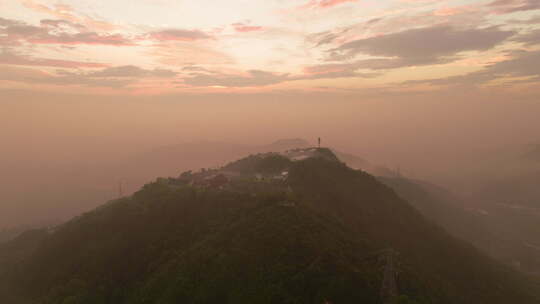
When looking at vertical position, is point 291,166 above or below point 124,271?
above

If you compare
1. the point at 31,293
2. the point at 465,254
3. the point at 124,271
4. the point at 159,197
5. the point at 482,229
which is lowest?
the point at 482,229

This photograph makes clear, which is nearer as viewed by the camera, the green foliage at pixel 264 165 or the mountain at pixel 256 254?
the mountain at pixel 256 254

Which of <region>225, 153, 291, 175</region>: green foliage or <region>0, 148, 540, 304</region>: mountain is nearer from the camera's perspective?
<region>0, 148, 540, 304</region>: mountain

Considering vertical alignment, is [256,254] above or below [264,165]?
below

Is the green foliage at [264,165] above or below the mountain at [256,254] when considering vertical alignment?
above

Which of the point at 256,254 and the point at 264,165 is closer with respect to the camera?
the point at 256,254

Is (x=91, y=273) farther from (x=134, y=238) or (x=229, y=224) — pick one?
(x=229, y=224)

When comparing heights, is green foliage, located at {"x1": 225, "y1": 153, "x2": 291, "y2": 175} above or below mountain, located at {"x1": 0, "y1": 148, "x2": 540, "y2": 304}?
above

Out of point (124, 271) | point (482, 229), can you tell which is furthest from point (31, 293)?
point (482, 229)
